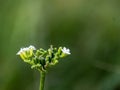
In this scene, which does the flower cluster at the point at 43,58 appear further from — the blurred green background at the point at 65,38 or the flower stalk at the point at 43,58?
the blurred green background at the point at 65,38

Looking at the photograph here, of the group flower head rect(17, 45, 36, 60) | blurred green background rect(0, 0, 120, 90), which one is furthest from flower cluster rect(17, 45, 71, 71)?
blurred green background rect(0, 0, 120, 90)

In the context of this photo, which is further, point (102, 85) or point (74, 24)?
point (74, 24)

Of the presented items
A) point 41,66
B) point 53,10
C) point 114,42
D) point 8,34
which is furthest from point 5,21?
point 41,66

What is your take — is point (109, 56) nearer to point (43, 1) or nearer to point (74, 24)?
point (74, 24)

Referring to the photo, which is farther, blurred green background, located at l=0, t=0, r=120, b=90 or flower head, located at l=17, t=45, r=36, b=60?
blurred green background, located at l=0, t=0, r=120, b=90

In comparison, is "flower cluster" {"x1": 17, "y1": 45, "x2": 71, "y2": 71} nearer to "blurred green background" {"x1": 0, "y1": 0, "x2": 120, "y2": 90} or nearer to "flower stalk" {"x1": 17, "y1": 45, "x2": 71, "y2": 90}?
"flower stalk" {"x1": 17, "y1": 45, "x2": 71, "y2": 90}

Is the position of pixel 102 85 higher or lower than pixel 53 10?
lower

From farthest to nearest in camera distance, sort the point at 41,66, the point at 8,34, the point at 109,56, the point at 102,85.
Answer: the point at 8,34 < the point at 109,56 < the point at 102,85 < the point at 41,66

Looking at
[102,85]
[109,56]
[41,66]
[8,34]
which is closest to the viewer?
[41,66]

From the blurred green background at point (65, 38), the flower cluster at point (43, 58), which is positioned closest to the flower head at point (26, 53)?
the flower cluster at point (43, 58)
